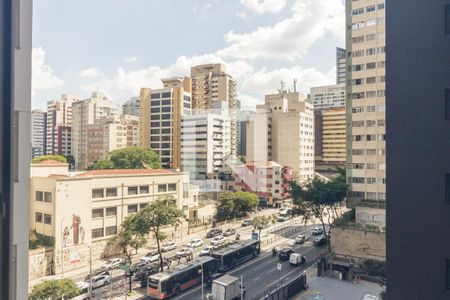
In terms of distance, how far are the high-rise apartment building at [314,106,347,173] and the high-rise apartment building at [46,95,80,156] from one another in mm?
12719

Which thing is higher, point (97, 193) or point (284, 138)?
point (284, 138)

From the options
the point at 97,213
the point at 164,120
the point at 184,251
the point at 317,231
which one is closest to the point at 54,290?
the point at 97,213

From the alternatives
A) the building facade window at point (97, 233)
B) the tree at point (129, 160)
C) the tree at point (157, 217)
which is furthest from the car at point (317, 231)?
the tree at point (129, 160)

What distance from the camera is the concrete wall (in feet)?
20.7

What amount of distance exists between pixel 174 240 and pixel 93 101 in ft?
42.2

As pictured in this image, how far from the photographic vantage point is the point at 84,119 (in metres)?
17.4

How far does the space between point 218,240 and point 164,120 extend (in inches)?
309

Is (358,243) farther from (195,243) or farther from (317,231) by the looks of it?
(195,243)

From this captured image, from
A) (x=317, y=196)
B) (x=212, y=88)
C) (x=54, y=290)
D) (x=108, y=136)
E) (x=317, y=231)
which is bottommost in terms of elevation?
(x=317, y=231)

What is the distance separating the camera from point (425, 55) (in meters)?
1.64

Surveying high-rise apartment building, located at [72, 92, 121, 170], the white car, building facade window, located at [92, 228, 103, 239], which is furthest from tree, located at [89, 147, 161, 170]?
the white car

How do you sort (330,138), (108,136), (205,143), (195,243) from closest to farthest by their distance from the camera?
(195,243)
(205,143)
(108,136)
(330,138)

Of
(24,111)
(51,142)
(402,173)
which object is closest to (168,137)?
(51,142)

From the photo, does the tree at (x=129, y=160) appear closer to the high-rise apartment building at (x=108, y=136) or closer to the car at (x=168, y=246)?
the high-rise apartment building at (x=108, y=136)
